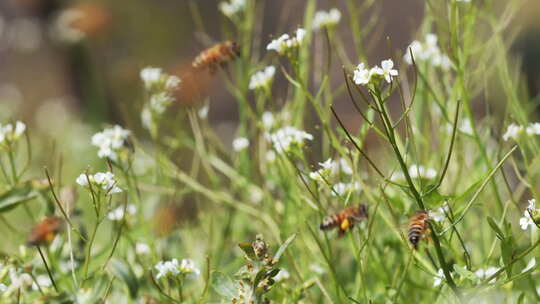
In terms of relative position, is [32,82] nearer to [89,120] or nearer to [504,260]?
[89,120]

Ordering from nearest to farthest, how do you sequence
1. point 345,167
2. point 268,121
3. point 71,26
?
point 345,167 < point 268,121 < point 71,26

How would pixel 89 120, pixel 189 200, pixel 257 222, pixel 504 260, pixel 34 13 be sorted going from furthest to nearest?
pixel 34 13 < pixel 89 120 < pixel 189 200 < pixel 257 222 < pixel 504 260

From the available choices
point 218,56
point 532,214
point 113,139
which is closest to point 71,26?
point 218,56

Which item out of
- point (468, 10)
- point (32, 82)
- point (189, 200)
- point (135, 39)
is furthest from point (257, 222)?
point (32, 82)

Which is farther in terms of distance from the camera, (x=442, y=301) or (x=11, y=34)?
(x=11, y=34)

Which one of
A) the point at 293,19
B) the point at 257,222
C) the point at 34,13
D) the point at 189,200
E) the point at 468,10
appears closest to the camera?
the point at 468,10

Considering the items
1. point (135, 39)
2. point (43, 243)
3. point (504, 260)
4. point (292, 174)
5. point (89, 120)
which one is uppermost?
point (135, 39)

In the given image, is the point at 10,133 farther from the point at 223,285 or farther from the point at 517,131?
the point at 517,131
